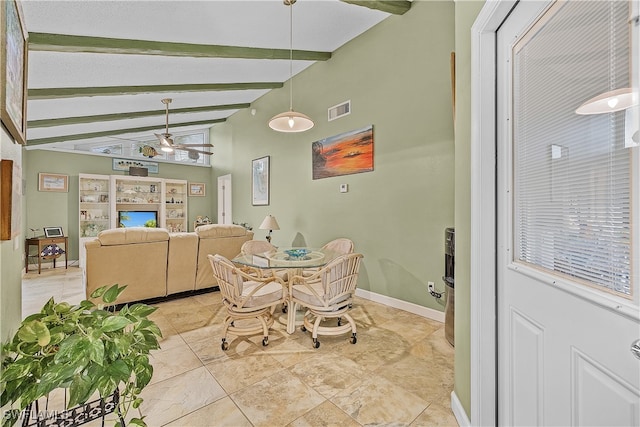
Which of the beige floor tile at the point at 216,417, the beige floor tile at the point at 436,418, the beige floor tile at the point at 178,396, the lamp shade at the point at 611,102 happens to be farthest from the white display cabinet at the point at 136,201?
the lamp shade at the point at 611,102

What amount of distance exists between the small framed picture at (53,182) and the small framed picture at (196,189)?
2.67 meters

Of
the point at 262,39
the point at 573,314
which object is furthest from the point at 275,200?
the point at 573,314

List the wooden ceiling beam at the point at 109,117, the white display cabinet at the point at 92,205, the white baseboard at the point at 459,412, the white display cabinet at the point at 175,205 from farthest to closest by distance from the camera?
the white display cabinet at the point at 175,205 < the white display cabinet at the point at 92,205 < the wooden ceiling beam at the point at 109,117 < the white baseboard at the point at 459,412

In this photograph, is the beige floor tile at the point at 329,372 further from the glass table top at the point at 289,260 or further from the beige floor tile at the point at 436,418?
the glass table top at the point at 289,260

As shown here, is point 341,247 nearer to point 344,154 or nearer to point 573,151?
point 344,154

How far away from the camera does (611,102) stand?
0.74 metres

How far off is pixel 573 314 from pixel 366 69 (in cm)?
368

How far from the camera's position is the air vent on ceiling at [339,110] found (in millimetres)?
3989

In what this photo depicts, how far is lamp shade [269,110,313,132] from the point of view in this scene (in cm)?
286

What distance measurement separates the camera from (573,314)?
84 centimetres

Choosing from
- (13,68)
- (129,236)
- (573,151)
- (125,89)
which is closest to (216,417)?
(13,68)

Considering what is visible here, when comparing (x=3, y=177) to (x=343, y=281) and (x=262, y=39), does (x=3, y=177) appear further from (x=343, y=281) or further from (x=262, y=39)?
(x=262, y=39)

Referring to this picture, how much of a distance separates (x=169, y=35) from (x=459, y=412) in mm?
4212

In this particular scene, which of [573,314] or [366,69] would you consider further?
[366,69]
